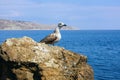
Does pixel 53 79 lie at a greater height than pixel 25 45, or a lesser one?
lesser

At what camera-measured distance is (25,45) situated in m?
16.8

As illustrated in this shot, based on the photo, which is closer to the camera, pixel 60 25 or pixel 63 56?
pixel 63 56

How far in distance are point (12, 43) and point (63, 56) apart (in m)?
2.40

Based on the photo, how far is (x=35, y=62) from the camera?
16.4 m

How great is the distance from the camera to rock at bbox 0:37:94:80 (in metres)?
16.4

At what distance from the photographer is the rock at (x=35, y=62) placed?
53.9 ft

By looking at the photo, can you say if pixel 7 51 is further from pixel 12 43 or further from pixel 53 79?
pixel 53 79

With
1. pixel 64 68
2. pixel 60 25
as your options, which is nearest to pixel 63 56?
pixel 64 68

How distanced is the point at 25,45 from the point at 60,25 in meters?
3.45

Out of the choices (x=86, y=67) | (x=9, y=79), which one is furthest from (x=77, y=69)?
(x=9, y=79)

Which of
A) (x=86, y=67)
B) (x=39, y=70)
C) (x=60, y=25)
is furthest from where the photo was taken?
(x=60, y=25)

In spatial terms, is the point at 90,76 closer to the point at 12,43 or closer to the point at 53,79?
the point at 53,79

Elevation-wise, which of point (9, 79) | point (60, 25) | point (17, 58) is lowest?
point (9, 79)

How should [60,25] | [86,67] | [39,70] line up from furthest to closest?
1. [60,25]
2. [86,67]
3. [39,70]
